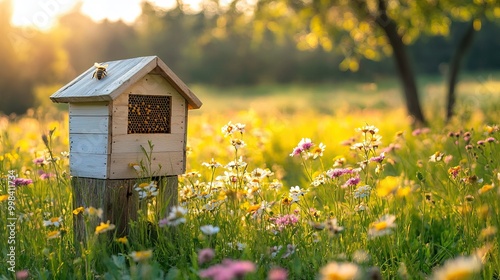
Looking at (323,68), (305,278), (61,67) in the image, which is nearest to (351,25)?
(305,278)

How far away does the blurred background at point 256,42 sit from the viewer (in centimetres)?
1165

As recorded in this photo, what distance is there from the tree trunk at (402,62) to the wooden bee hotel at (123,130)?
7.81m

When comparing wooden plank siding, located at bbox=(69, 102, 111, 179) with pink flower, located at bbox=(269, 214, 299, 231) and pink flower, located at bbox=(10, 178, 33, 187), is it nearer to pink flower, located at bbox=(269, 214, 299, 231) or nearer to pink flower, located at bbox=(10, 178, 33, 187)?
pink flower, located at bbox=(10, 178, 33, 187)

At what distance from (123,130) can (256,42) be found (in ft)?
30.7

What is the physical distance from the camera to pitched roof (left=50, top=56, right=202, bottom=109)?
3.90 m

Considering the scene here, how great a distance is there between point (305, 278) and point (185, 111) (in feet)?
5.14

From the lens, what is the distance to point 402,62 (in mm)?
11836

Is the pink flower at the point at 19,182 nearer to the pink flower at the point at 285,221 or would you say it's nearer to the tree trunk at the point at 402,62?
the pink flower at the point at 285,221

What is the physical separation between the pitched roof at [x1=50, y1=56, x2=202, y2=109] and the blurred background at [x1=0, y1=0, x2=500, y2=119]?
115 cm

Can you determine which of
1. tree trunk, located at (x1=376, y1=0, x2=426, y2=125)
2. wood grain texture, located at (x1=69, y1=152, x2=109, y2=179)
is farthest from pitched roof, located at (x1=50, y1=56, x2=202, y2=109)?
tree trunk, located at (x1=376, y1=0, x2=426, y2=125)

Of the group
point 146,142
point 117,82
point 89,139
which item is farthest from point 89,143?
point 117,82

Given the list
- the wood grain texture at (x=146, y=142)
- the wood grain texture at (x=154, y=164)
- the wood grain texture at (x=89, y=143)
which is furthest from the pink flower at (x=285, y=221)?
the wood grain texture at (x=89, y=143)

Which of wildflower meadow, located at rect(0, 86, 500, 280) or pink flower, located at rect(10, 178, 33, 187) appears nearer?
wildflower meadow, located at rect(0, 86, 500, 280)

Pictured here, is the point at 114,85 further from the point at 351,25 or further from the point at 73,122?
the point at 351,25
